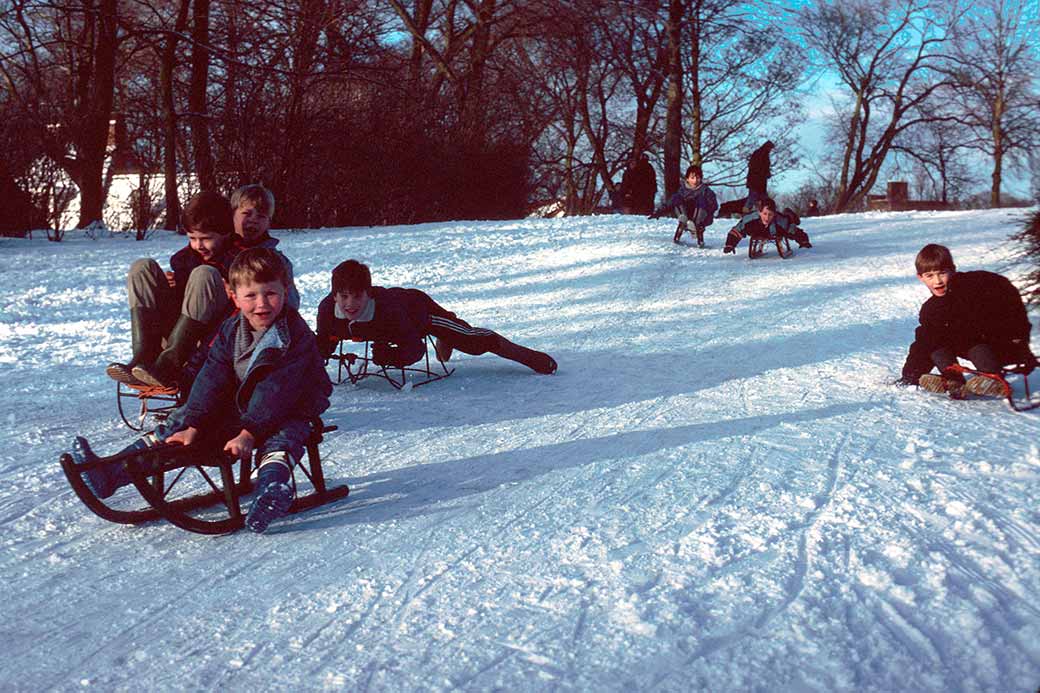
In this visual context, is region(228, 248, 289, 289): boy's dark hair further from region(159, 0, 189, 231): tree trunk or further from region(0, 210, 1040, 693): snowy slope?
region(159, 0, 189, 231): tree trunk

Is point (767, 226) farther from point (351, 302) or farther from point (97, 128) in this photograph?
point (97, 128)

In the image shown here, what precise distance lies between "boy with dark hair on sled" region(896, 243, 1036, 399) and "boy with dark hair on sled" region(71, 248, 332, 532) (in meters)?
3.63

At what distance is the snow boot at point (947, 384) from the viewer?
232 inches

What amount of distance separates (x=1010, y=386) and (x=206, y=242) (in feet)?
14.8

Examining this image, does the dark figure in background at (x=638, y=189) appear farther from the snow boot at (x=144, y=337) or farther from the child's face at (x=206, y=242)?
the snow boot at (x=144, y=337)

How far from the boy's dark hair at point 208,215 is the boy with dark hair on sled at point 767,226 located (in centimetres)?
896

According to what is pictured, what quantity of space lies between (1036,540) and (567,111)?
Result: 26149 mm

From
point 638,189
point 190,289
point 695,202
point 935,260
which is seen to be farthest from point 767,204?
point 190,289

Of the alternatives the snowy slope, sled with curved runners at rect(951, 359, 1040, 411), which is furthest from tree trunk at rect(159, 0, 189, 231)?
sled with curved runners at rect(951, 359, 1040, 411)

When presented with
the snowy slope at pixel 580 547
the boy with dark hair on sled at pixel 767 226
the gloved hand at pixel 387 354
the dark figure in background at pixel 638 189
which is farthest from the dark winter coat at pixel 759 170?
the gloved hand at pixel 387 354

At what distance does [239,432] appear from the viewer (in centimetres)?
396

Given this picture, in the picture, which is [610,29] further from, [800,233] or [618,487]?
[618,487]

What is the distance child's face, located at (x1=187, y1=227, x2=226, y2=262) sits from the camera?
5328mm

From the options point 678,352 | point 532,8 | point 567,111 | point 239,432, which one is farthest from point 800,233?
point 567,111
